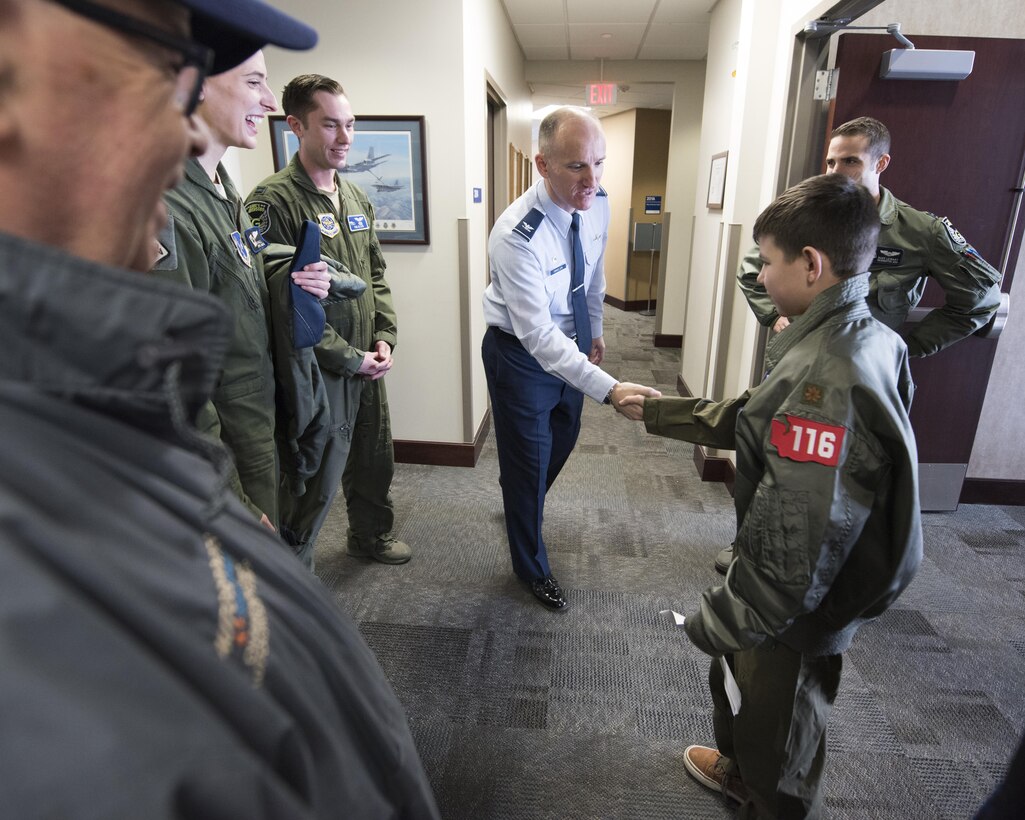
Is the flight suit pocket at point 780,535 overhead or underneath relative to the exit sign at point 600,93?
underneath

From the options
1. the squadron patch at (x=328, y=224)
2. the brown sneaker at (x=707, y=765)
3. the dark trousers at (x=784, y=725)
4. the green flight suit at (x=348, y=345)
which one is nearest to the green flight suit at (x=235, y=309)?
the green flight suit at (x=348, y=345)

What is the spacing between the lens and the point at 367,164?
2.80m

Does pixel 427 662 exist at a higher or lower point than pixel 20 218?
lower

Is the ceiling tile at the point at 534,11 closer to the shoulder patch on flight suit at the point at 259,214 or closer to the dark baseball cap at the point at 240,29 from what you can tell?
the shoulder patch on flight suit at the point at 259,214

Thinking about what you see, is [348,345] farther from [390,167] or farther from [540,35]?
[540,35]

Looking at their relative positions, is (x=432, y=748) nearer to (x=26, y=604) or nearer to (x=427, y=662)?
(x=427, y=662)

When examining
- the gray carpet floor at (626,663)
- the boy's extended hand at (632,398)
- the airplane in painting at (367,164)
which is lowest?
the gray carpet floor at (626,663)

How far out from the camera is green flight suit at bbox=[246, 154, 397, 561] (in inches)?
72.3

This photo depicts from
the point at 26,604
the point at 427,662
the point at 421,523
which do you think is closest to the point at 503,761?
the point at 427,662

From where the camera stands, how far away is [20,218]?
36 centimetres

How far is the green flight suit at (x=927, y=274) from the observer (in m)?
1.98

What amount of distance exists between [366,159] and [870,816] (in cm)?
294

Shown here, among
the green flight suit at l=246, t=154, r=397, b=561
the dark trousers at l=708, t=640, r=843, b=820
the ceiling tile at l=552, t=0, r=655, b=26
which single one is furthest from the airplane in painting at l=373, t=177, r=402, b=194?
the dark trousers at l=708, t=640, r=843, b=820

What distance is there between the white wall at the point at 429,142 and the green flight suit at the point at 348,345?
27.0 inches
